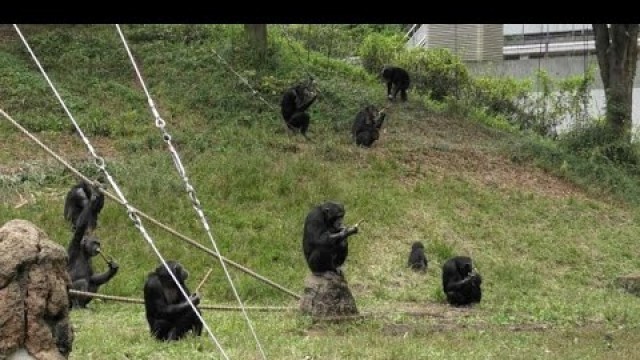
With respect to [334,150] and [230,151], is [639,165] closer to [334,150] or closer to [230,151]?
[334,150]

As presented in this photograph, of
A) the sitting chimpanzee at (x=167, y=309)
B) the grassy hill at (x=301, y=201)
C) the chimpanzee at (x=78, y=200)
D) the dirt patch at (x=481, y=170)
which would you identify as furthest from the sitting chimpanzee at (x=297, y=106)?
the sitting chimpanzee at (x=167, y=309)

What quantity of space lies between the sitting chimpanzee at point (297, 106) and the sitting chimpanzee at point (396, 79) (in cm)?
388

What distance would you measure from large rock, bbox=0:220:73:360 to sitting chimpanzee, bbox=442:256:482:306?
739cm

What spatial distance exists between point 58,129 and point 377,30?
869 inches

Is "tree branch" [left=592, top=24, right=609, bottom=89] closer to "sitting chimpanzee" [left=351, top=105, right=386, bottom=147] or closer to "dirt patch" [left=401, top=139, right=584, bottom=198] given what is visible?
"dirt patch" [left=401, top=139, right=584, bottom=198]

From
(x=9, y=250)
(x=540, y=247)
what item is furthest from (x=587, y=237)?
(x=9, y=250)

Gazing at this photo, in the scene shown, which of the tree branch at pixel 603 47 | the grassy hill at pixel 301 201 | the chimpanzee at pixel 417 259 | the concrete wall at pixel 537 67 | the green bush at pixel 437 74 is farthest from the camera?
the concrete wall at pixel 537 67

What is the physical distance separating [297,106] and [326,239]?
9174 millimetres

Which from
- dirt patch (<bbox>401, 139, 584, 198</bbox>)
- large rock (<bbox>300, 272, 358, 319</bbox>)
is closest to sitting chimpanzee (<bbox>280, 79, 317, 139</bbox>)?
dirt patch (<bbox>401, 139, 584, 198</bbox>)

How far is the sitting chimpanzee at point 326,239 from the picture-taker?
11.3 metres

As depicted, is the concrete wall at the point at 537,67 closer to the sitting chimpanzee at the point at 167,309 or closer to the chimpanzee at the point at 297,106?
the chimpanzee at the point at 297,106

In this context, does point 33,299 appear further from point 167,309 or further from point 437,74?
point 437,74

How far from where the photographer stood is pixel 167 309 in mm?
9539

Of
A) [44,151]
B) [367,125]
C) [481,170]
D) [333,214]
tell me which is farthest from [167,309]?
[481,170]
